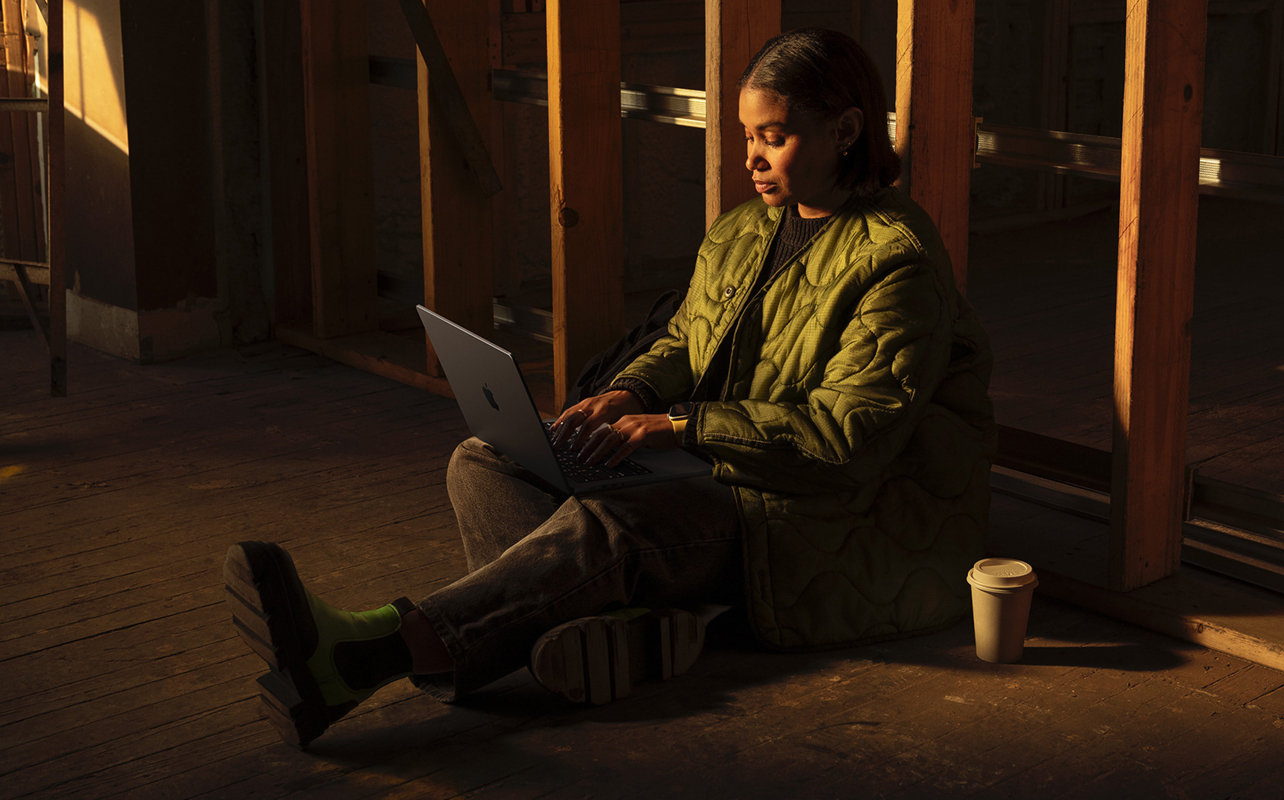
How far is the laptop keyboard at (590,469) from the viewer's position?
2447 millimetres

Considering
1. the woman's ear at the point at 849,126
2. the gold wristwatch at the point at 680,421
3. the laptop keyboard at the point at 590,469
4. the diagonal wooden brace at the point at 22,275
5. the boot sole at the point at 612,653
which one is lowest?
the boot sole at the point at 612,653

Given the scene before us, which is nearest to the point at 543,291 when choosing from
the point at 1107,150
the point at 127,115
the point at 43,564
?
the point at 127,115

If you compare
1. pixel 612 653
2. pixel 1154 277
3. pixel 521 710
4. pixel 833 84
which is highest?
pixel 833 84

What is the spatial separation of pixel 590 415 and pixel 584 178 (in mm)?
1371

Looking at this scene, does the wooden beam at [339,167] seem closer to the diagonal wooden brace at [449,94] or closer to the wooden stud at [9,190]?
the diagonal wooden brace at [449,94]

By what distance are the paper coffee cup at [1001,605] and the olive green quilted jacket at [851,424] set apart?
10 cm

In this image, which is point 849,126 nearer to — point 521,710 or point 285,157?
point 521,710

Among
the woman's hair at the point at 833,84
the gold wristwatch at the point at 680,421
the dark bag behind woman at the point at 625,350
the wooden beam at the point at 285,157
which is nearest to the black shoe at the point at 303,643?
the gold wristwatch at the point at 680,421

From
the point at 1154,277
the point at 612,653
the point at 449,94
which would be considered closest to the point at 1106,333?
the point at 449,94

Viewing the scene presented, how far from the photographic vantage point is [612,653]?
2.39 meters

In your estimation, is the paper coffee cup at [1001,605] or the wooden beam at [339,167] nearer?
the paper coffee cup at [1001,605]

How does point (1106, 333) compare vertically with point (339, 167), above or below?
below

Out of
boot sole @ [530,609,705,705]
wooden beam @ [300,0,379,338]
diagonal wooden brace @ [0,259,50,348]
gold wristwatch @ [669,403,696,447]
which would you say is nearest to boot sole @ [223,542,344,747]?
boot sole @ [530,609,705,705]

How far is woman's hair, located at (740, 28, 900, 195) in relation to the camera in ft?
7.86
